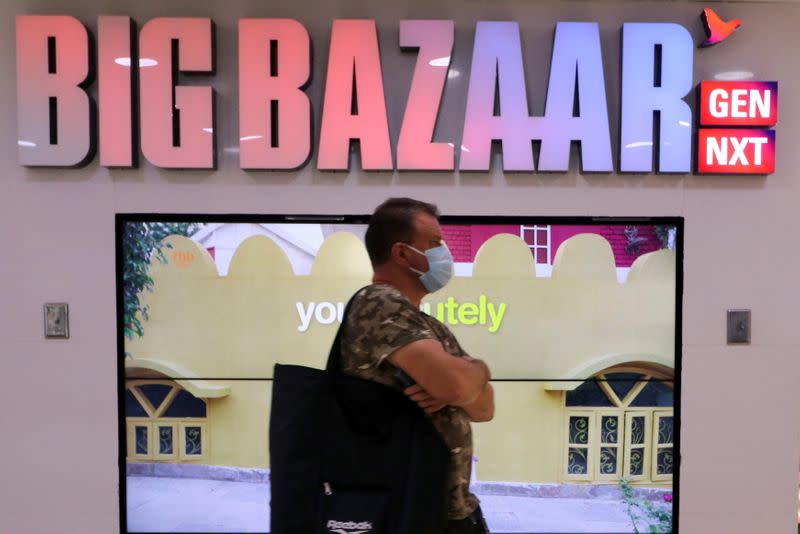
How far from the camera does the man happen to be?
1.28 meters

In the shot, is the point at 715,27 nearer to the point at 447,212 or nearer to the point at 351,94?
the point at 447,212

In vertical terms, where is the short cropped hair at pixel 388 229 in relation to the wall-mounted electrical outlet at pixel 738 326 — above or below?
above

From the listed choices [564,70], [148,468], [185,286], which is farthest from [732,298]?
[148,468]

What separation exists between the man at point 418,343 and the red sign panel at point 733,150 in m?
1.88

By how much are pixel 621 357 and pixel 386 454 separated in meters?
2.04

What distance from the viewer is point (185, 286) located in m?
2.94

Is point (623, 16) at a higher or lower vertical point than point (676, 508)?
higher

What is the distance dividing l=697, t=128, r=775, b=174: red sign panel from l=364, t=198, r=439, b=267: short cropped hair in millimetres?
1976

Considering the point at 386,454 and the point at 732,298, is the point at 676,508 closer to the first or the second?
the point at 732,298

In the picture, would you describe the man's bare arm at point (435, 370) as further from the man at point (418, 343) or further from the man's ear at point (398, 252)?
the man's ear at point (398, 252)

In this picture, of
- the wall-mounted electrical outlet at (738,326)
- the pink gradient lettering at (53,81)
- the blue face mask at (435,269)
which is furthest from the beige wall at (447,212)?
the blue face mask at (435,269)

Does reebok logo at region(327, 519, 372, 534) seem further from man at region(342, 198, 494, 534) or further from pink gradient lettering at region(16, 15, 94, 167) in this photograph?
pink gradient lettering at region(16, 15, 94, 167)

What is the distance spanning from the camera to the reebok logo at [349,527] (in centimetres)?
125

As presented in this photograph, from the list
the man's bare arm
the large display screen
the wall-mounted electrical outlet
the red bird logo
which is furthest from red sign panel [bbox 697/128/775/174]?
the man's bare arm
